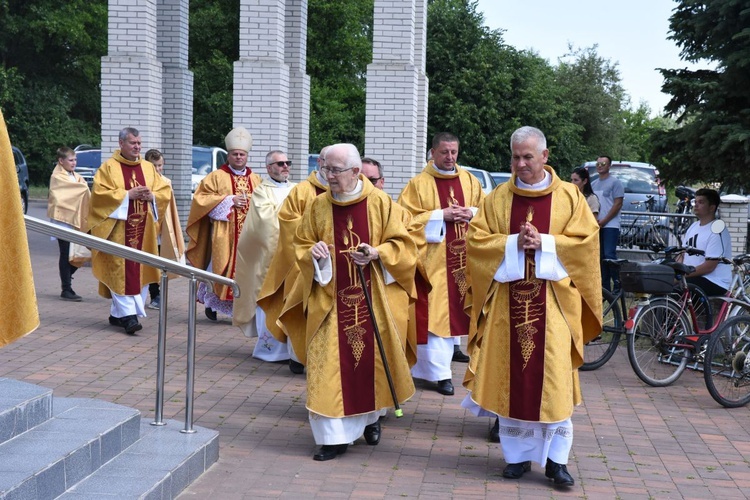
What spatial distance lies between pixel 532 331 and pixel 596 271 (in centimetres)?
53

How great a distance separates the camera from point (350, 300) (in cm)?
694

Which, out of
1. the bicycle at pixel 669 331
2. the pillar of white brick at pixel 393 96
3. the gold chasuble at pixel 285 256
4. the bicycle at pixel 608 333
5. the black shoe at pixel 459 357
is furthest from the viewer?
the pillar of white brick at pixel 393 96

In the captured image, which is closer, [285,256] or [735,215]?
[285,256]

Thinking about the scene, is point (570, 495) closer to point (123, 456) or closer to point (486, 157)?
point (123, 456)

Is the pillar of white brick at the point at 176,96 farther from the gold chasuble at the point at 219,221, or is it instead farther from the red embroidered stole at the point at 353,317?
the red embroidered stole at the point at 353,317

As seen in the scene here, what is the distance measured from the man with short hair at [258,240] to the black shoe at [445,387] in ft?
7.24

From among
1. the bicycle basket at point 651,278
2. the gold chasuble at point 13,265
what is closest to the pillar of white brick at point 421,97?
the bicycle basket at point 651,278

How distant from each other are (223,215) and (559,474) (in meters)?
6.30

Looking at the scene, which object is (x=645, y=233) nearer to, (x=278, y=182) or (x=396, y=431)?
(x=278, y=182)

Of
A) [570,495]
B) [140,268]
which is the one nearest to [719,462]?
[570,495]

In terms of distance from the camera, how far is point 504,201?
662cm

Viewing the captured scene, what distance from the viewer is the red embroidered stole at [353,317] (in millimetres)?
6836

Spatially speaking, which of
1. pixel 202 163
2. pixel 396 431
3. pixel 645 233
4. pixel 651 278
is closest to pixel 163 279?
pixel 396 431

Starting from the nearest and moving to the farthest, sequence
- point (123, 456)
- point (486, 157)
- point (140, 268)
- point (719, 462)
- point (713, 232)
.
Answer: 1. point (123, 456)
2. point (719, 462)
3. point (713, 232)
4. point (140, 268)
5. point (486, 157)
